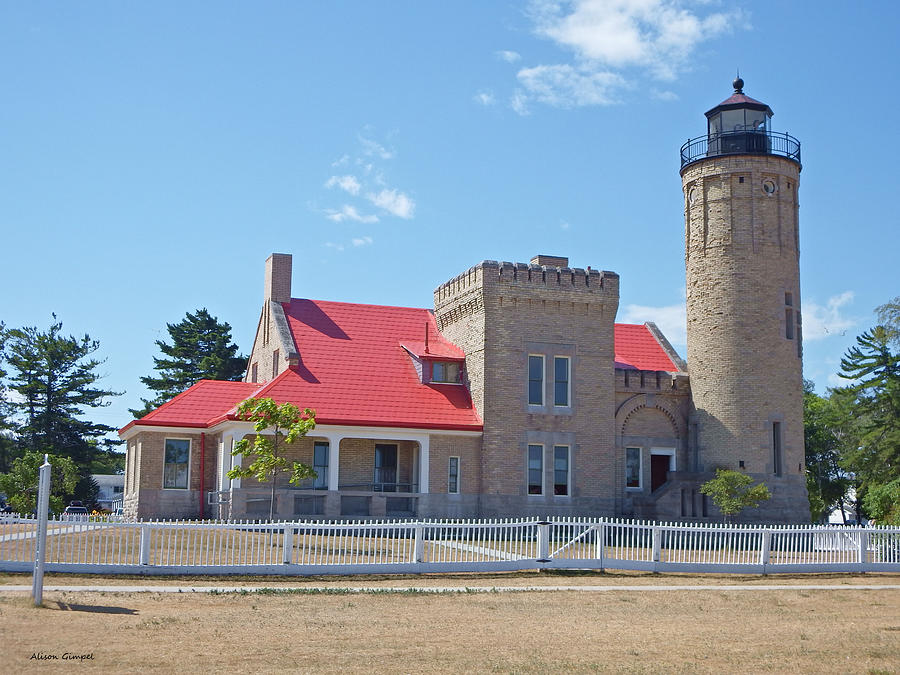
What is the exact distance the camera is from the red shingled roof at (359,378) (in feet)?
112

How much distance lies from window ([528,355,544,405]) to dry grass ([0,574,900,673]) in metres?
17.0

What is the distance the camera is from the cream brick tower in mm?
35719

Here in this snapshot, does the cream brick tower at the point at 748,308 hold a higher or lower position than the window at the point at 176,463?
higher

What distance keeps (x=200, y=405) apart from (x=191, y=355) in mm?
29384

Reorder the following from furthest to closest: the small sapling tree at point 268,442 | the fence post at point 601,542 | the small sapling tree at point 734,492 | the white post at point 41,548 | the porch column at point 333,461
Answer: the small sapling tree at point 734,492 → the porch column at point 333,461 → the small sapling tree at point 268,442 → the fence post at point 601,542 → the white post at point 41,548

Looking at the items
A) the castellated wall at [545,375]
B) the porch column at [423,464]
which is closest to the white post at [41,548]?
the porch column at [423,464]

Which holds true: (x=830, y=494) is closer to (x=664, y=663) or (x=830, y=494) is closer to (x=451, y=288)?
(x=451, y=288)

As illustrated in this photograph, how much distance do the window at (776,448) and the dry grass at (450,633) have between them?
17.3 meters

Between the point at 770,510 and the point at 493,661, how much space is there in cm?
2515

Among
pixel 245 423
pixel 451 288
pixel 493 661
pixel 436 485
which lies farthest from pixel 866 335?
pixel 493 661

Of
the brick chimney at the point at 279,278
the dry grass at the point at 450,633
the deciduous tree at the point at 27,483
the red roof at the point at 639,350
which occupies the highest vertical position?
the brick chimney at the point at 279,278

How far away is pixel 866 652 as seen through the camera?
13758 mm

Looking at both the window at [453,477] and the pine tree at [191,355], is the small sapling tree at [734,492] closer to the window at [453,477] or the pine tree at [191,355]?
the window at [453,477]

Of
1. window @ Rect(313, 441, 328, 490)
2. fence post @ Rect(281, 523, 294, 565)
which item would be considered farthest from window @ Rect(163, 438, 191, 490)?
fence post @ Rect(281, 523, 294, 565)
